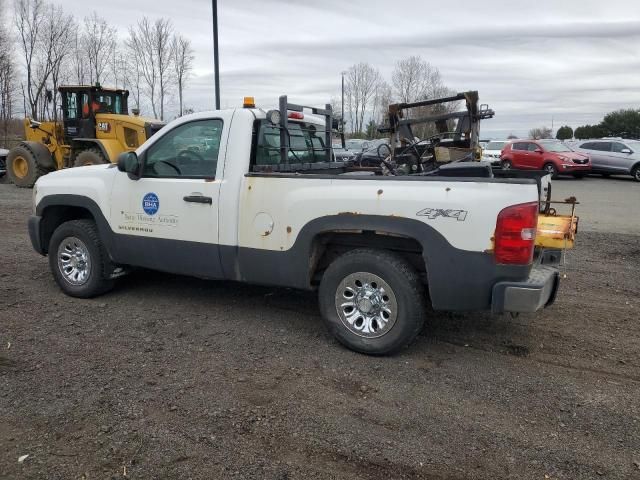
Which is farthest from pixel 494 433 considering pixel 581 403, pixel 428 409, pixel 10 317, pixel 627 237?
pixel 627 237

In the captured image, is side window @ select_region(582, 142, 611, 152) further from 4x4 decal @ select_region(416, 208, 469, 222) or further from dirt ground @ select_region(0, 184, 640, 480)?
4x4 decal @ select_region(416, 208, 469, 222)

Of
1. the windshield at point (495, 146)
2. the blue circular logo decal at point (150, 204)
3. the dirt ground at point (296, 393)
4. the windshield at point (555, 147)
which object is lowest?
the dirt ground at point (296, 393)

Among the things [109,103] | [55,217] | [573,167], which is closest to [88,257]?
[55,217]

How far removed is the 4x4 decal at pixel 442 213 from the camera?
3.86 meters

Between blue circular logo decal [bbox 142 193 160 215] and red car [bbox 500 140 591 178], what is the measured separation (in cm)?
1960

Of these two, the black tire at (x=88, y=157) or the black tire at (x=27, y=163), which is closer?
the black tire at (x=88, y=157)

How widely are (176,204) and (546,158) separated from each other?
20834mm

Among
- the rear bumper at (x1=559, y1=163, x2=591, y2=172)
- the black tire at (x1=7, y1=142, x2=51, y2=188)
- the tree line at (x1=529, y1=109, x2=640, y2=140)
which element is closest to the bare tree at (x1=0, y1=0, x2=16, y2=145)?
the black tire at (x1=7, y1=142, x2=51, y2=188)

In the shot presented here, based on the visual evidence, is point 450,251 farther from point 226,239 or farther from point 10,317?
point 10,317

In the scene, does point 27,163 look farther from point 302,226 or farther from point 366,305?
point 366,305

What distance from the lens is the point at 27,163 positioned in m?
16.6

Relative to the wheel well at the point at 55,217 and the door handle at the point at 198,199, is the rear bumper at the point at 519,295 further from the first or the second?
the wheel well at the point at 55,217

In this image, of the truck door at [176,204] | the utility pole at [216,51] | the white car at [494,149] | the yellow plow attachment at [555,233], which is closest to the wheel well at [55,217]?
the truck door at [176,204]

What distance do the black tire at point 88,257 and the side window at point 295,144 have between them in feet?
6.48
